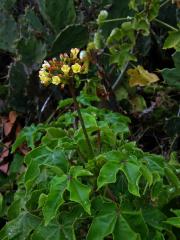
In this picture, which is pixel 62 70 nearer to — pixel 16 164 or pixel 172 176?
pixel 172 176

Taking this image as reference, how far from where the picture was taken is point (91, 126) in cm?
142

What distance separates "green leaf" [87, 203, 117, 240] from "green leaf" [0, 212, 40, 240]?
0.71ft

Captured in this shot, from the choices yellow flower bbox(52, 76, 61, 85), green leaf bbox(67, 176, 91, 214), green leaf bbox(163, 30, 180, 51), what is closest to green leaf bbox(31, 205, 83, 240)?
green leaf bbox(67, 176, 91, 214)

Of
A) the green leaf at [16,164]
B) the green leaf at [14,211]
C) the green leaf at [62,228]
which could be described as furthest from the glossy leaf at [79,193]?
the green leaf at [16,164]

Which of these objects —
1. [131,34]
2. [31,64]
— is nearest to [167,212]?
[131,34]

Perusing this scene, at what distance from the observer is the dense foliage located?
1.25 meters

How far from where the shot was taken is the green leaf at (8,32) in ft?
7.72

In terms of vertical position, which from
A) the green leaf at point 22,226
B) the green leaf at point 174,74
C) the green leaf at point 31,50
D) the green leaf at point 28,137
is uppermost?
the green leaf at point 31,50

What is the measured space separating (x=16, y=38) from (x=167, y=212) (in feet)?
4.09

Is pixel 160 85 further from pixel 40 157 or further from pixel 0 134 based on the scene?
pixel 40 157

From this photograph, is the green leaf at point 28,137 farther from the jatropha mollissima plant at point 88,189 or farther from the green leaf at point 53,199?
the green leaf at point 53,199

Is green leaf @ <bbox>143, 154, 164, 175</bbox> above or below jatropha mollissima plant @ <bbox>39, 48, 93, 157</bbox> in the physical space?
below

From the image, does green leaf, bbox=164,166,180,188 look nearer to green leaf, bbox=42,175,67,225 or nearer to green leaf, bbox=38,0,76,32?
green leaf, bbox=42,175,67,225

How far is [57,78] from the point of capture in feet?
4.01
